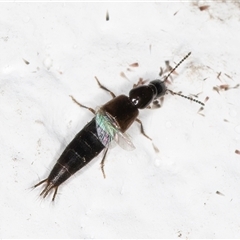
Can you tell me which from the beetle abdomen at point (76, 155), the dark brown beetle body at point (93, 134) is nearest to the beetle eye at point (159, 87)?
the dark brown beetle body at point (93, 134)

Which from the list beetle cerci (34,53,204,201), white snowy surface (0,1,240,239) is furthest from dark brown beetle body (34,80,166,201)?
white snowy surface (0,1,240,239)

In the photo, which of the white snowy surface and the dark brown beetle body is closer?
the dark brown beetle body

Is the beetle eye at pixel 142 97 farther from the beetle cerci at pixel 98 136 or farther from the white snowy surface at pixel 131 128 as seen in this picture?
the white snowy surface at pixel 131 128

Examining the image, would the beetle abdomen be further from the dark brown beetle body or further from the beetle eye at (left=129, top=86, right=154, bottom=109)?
the beetle eye at (left=129, top=86, right=154, bottom=109)

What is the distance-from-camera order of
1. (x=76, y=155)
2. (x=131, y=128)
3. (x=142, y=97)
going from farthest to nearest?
(x=131, y=128) < (x=142, y=97) < (x=76, y=155)

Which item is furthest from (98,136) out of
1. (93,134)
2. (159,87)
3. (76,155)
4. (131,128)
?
(159,87)

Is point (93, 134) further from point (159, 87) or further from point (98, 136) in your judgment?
point (159, 87)

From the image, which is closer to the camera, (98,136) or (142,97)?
(98,136)
